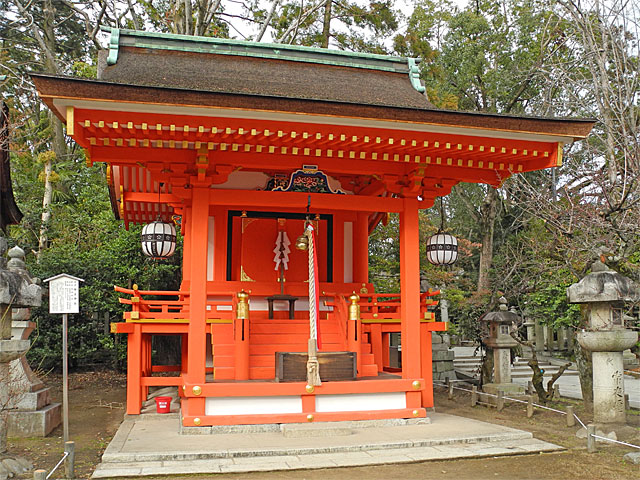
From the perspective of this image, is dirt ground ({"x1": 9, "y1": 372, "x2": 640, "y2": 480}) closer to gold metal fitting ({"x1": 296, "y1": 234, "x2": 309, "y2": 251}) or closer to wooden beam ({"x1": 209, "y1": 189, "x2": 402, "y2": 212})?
gold metal fitting ({"x1": 296, "y1": 234, "x2": 309, "y2": 251})

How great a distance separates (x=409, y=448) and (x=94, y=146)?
18.3ft

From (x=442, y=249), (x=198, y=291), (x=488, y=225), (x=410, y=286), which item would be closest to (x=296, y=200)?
(x=198, y=291)

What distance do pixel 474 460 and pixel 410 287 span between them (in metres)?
2.78

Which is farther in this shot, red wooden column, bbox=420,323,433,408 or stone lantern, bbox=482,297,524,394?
stone lantern, bbox=482,297,524,394

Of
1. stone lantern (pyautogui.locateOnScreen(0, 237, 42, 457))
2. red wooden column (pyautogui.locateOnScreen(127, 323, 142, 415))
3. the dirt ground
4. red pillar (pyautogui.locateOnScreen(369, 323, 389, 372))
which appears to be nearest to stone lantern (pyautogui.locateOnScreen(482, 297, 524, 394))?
the dirt ground

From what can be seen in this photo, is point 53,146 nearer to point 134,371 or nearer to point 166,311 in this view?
point 166,311

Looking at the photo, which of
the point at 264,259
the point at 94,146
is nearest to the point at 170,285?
the point at 264,259

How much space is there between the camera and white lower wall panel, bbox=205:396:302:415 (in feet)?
24.8

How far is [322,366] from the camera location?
8.02 meters

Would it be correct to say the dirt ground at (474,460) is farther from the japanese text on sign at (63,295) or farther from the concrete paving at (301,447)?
the japanese text on sign at (63,295)

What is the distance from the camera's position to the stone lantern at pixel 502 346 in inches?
464

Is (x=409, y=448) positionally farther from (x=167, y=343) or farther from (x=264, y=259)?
(x=167, y=343)

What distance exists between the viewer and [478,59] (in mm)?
21844

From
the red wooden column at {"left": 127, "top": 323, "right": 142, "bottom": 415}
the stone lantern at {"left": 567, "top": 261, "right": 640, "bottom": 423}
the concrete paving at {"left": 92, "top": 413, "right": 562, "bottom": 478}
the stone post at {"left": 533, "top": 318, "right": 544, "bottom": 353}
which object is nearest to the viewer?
the concrete paving at {"left": 92, "top": 413, "right": 562, "bottom": 478}
